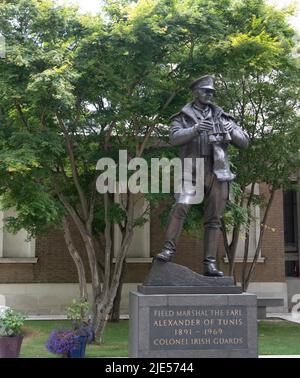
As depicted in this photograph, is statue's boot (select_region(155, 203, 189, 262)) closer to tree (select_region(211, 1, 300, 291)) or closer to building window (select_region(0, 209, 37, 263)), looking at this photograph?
tree (select_region(211, 1, 300, 291))

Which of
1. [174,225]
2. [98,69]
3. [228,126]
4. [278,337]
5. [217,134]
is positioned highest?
[98,69]

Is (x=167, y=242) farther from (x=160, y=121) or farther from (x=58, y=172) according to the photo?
(x=58, y=172)

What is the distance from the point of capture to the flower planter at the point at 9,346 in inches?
403

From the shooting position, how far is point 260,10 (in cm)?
1224

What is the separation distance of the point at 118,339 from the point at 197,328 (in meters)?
7.15

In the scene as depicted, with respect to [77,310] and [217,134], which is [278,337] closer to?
[77,310]

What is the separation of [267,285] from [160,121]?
1018 centimetres

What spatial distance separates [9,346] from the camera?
10.3m

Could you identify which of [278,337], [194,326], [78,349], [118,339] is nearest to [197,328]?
[194,326]

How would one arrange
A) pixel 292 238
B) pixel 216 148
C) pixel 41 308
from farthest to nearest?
pixel 292 238
pixel 41 308
pixel 216 148

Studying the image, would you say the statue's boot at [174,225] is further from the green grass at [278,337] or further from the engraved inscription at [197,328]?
the green grass at [278,337]

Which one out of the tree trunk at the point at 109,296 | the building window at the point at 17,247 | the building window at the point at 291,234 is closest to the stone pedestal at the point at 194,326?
the tree trunk at the point at 109,296
